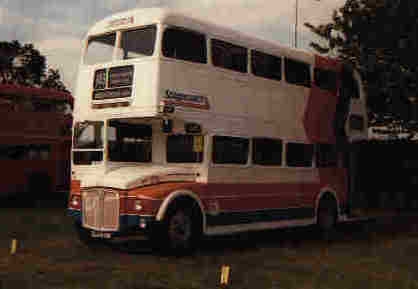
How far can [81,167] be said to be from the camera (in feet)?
40.2

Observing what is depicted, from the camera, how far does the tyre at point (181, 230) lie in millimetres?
11008

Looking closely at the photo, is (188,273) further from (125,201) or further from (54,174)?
(54,174)

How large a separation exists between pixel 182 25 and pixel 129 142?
252 cm

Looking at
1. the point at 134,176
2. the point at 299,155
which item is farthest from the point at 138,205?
the point at 299,155

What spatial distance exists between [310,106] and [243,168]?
2995 mm

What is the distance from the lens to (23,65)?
168 ft

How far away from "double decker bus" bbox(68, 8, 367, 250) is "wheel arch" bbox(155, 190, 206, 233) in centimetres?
2

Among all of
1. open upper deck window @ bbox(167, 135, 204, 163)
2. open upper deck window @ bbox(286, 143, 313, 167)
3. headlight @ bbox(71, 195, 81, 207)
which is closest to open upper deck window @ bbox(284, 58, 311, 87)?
open upper deck window @ bbox(286, 143, 313, 167)

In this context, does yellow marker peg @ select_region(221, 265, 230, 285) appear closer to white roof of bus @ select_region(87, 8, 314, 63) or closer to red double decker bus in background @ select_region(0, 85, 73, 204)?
white roof of bus @ select_region(87, 8, 314, 63)

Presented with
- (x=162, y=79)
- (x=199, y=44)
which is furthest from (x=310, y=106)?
(x=162, y=79)

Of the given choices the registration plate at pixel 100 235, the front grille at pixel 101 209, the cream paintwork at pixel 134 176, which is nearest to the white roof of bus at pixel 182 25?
the cream paintwork at pixel 134 176

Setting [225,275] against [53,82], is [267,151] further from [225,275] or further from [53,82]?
[53,82]

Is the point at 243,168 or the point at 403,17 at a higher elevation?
the point at 403,17

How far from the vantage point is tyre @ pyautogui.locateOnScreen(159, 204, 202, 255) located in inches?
433
